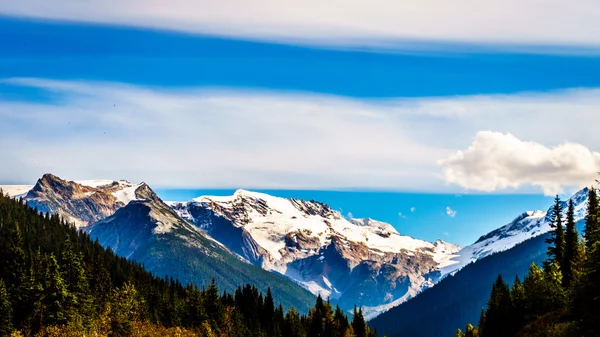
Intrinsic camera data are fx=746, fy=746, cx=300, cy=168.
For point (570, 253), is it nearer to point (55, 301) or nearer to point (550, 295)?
point (550, 295)

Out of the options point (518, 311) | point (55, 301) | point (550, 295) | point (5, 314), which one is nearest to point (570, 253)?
point (550, 295)

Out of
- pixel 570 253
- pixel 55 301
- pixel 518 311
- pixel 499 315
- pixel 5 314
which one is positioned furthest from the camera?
pixel 499 315

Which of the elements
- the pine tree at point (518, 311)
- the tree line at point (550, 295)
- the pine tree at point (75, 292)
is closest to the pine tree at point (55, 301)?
the pine tree at point (75, 292)

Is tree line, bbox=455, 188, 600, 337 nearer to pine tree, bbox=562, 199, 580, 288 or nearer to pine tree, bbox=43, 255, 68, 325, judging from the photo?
pine tree, bbox=562, 199, 580, 288

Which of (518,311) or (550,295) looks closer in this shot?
(550,295)

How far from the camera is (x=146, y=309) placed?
189 m

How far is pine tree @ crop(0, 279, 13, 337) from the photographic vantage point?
136 metres

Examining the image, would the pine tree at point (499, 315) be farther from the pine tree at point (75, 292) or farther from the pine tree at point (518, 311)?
the pine tree at point (75, 292)

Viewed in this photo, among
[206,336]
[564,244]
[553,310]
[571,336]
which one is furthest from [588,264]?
[206,336]

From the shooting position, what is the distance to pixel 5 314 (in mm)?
139375

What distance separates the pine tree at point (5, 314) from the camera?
136m

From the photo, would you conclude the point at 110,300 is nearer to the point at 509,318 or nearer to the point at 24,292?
the point at 24,292

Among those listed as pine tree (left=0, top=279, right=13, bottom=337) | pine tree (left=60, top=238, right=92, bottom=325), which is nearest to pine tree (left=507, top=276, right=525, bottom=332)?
pine tree (left=60, top=238, right=92, bottom=325)

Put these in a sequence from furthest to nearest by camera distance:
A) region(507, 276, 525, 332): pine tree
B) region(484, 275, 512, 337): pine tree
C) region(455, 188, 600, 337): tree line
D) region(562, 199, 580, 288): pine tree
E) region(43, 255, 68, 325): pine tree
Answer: region(43, 255, 68, 325): pine tree, region(484, 275, 512, 337): pine tree, region(507, 276, 525, 332): pine tree, region(562, 199, 580, 288): pine tree, region(455, 188, 600, 337): tree line
